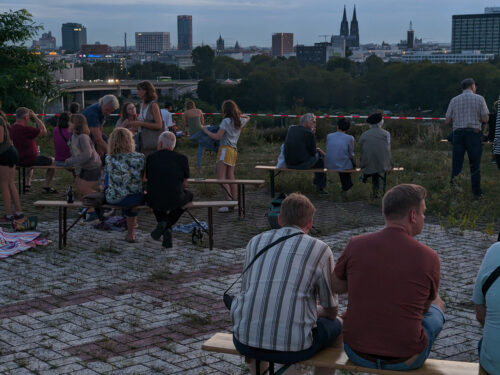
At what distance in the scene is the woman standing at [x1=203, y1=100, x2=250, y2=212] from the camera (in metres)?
10.5

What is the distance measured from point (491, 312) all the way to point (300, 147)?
25.2 feet

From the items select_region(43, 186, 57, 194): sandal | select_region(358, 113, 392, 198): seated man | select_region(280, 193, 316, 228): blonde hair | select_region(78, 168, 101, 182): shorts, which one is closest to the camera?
select_region(280, 193, 316, 228): blonde hair

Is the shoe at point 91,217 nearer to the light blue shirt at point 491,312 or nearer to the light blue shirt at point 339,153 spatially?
the light blue shirt at point 339,153

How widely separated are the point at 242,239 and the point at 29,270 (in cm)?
257

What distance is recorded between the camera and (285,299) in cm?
376

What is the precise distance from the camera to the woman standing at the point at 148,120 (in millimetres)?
9773

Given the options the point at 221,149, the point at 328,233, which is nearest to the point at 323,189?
the point at 221,149

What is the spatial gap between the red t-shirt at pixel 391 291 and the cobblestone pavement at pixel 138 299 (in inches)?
55.5

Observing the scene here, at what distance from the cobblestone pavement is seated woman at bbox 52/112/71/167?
2281 mm

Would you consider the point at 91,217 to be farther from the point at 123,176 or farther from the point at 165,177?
the point at 165,177

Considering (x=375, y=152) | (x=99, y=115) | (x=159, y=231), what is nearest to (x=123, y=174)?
(x=159, y=231)

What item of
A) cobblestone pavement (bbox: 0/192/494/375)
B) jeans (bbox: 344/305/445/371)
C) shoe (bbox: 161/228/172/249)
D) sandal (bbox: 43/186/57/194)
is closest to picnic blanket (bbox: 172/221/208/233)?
cobblestone pavement (bbox: 0/192/494/375)

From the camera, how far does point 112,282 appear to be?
6.93 metres

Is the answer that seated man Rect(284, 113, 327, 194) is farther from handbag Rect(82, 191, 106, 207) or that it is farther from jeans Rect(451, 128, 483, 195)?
handbag Rect(82, 191, 106, 207)
